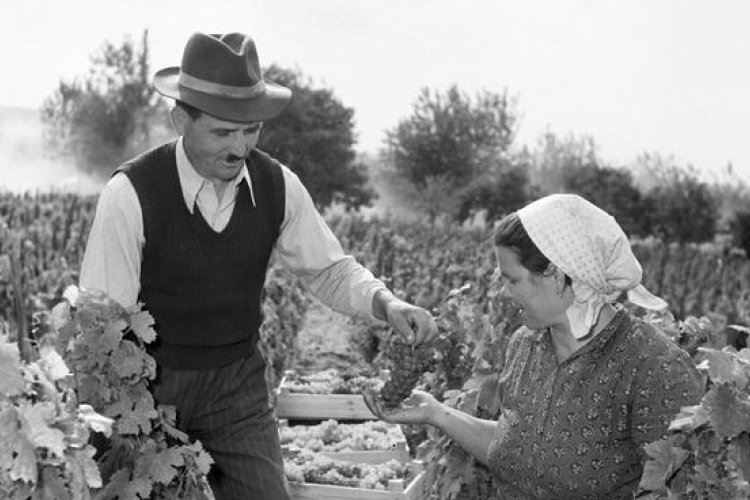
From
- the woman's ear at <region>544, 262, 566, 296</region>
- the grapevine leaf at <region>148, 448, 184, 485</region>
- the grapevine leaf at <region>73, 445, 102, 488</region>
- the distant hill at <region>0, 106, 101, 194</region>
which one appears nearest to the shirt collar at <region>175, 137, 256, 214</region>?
the grapevine leaf at <region>148, 448, 184, 485</region>

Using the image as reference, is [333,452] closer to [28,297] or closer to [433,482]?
[433,482]

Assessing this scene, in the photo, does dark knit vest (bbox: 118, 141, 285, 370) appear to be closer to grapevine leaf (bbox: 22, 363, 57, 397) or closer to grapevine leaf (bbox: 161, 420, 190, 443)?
grapevine leaf (bbox: 161, 420, 190, 443)

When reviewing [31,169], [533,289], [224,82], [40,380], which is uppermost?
[224,82]

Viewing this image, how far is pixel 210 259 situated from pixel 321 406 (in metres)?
3.89

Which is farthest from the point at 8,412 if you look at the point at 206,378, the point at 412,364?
the point at 412,364

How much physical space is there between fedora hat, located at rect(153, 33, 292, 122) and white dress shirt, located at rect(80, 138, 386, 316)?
7.1 inches

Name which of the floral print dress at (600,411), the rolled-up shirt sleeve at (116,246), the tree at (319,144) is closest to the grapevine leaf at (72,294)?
the rolled-up shirt sleeve at (116,246)

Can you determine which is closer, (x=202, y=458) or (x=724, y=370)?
(x=724, y=370)

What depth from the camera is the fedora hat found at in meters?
3.66

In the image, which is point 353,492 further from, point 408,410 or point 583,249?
point 583,249

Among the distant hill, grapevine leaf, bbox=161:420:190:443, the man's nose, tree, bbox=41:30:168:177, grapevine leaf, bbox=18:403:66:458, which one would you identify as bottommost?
the distant hill

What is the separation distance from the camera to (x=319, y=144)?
52.9 metres

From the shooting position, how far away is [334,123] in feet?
178

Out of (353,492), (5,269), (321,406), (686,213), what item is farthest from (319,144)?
(353,492)
